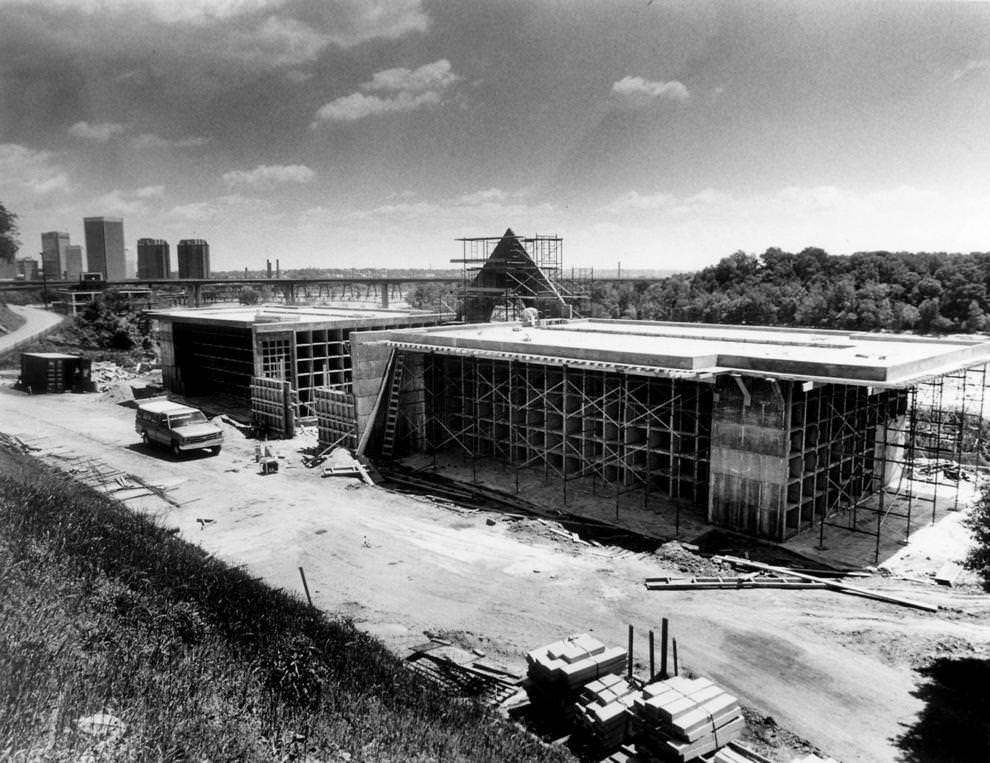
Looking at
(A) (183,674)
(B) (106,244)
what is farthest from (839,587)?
(B) (106,244)

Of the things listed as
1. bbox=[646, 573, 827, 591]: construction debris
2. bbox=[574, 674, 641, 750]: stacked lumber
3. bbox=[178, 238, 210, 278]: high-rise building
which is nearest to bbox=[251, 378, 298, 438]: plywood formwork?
bbox=[646, 573, 827, 591]: construction debris

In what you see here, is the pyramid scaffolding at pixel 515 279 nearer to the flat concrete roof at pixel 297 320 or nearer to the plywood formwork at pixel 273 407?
the flat concrete roof at pixel 297 320

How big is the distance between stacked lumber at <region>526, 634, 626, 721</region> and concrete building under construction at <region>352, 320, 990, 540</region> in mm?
11116

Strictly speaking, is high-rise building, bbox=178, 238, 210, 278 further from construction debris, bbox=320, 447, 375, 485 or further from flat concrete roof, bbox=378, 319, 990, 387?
construction debris, bbox=320, 447, 375, 485

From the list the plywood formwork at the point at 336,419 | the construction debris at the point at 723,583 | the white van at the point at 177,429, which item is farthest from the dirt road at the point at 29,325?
the construction debris at the point at 723,583

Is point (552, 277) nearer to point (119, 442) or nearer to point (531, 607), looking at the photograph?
point (119, 442)

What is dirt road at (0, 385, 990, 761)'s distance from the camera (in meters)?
15.3

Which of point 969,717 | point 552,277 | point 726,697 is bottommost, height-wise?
point 969,717

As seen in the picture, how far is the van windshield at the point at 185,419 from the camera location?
113ft

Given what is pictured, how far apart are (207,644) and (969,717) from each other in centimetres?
1396

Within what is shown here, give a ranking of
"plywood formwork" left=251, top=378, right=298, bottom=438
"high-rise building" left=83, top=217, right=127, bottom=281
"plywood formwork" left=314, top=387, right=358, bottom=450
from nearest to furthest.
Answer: "high-rise building" left=83, top=217, right=127, bottom=281
"plywood formwork" left=314, top=387, right=358, bottom=450
"plywood formwork" left=251, top=378, right=298, bottom=438

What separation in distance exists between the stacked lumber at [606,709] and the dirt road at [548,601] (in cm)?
276

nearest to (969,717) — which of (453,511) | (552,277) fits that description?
(453,511)

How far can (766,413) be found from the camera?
23531mm
